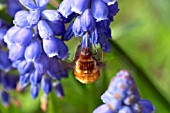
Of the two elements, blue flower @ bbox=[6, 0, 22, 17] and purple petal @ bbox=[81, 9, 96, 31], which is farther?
blue flower @ bbox=[6, 0, 22, 17]

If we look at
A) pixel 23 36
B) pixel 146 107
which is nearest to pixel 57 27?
pixel 23 36

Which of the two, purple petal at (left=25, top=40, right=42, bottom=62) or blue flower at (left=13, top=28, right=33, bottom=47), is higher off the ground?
blue flower at (left=13, top=28, right=33, bottom=47)

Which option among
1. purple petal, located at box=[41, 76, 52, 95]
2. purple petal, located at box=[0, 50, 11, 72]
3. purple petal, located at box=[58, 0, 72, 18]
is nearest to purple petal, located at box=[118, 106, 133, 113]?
purple petal, located at box=[58, 0, 72, 18]

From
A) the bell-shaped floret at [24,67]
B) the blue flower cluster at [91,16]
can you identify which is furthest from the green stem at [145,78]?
the blue flower cluster at [91,16]

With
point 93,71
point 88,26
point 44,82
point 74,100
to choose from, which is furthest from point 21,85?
point 74,100

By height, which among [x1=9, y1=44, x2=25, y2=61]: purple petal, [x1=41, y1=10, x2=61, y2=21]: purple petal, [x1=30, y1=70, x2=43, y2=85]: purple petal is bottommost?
[x1=30, y1=70, x2=43, y2=85]: purple petal

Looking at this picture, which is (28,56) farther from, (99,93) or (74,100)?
(74,100)

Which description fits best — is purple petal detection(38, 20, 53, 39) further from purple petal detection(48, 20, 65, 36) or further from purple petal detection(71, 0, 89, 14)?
purple petal detection(71, 0, 89, 14)
